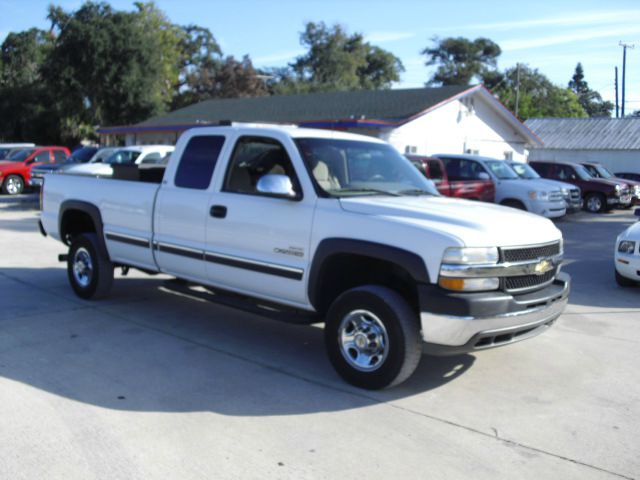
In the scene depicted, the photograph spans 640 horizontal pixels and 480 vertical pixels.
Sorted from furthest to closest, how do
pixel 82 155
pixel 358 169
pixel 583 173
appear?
pixel 583 173 < pixel 82 155 < pixel 358 169

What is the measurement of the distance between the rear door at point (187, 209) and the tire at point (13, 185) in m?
19.0

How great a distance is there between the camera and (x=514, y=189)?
53.8 ft

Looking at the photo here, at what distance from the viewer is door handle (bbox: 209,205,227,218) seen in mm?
5867

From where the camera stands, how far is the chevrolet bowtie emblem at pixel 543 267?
16.3 feet

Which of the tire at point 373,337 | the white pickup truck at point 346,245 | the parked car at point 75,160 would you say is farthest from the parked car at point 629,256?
the parked car at point 75,160

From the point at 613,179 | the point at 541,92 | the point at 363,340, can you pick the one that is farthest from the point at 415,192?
the point at 541,92

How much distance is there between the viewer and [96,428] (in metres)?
4.21

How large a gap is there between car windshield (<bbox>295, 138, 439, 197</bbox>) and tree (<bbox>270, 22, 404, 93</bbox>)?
5651 cm

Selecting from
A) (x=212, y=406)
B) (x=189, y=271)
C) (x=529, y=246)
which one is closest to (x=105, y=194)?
(x=189, y=271)

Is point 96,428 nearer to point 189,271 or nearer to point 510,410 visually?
point 189,271

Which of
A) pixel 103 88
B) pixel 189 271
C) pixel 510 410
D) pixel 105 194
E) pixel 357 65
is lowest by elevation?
pixel 510 410

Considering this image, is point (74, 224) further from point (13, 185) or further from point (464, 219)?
point (13, 185)

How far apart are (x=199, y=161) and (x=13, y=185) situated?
64.2 feet

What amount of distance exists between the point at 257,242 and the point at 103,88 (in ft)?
123
